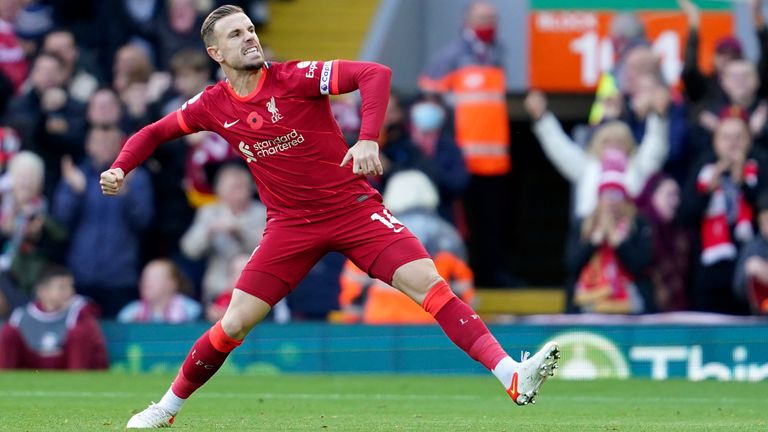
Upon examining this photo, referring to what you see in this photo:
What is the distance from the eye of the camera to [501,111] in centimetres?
1678

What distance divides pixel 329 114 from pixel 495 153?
25.3ft

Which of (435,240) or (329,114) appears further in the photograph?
(435,240)

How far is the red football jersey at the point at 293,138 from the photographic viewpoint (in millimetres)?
9211

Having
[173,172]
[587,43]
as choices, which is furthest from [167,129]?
[587,43]

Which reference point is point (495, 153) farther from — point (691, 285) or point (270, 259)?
point (270, 259)

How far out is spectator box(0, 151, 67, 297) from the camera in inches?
620

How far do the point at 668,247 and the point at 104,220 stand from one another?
5.11 m

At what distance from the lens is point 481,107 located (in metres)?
16.8

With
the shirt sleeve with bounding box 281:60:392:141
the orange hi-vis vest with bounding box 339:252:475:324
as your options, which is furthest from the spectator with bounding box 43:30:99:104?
the shirt sleeve with bounding box 281:60:392:141

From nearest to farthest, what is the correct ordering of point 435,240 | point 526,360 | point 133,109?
point 526,360 < point 435,240 < point 133,109

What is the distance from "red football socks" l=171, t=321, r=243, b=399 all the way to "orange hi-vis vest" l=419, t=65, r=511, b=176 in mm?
7636

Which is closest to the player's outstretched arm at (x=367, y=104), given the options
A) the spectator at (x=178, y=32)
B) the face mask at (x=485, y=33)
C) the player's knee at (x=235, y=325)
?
the player's knee at (x=235, y=325)

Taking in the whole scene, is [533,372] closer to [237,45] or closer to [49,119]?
[237,45]

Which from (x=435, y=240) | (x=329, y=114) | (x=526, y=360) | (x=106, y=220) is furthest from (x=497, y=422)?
(x=106, y=220)
